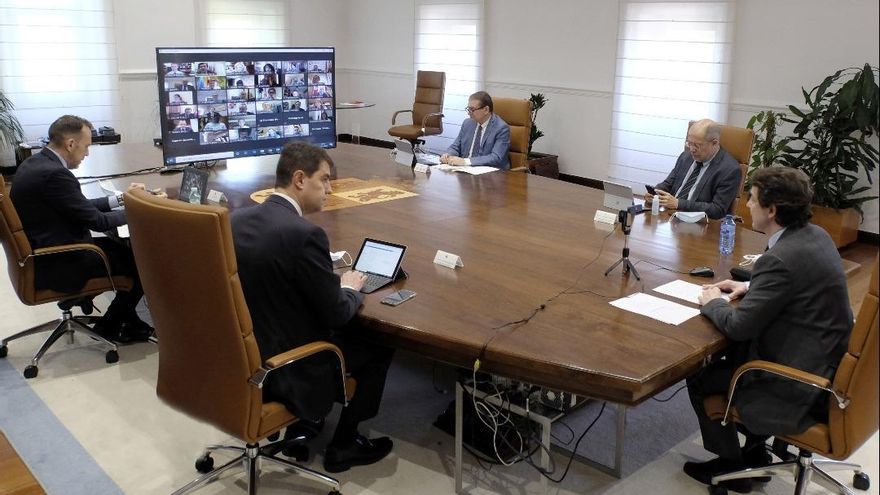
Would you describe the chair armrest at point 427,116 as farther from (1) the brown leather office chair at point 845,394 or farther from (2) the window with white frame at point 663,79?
(1) the brown leather office chair at point 845,394

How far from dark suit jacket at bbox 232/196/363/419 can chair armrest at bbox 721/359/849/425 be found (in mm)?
1199

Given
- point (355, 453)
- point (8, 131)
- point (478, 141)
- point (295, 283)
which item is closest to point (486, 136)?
point (478, 141)

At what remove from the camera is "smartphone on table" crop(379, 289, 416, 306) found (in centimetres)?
260

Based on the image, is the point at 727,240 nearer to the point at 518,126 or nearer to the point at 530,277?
the point at 530,277

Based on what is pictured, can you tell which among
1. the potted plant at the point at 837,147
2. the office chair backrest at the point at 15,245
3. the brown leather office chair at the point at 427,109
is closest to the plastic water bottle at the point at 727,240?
the potted plant at the point at 837,147

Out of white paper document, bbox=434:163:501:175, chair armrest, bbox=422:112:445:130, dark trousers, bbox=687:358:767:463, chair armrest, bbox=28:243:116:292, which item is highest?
chair armrest, bbox=422:112:445:130

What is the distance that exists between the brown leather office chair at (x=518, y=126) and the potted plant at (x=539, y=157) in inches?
67.2

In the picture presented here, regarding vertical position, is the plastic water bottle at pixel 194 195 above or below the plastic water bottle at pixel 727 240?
above

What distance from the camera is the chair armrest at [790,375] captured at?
7.16ft

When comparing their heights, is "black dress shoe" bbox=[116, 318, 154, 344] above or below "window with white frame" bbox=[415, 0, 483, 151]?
below

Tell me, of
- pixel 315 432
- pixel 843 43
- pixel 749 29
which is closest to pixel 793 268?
pixel 315 432

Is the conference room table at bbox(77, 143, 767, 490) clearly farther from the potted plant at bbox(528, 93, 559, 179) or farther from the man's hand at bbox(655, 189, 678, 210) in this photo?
the potted plant at bbox(528, 93, 559, 179)

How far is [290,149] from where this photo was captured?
101 inches

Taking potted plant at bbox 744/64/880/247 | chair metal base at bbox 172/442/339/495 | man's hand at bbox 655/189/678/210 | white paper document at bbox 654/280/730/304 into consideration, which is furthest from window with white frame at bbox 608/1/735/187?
chair metal base at bbox 172/442/339/495
